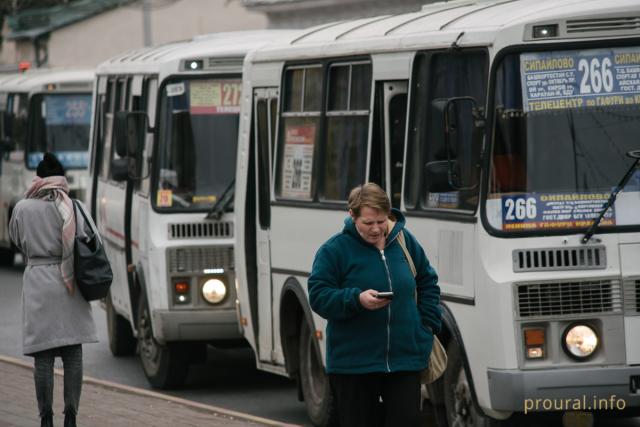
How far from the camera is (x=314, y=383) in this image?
11734mm

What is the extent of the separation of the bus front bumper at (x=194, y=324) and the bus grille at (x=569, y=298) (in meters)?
5.15

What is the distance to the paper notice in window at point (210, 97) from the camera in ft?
46.2

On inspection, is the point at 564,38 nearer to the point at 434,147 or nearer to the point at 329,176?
the point at 434,147

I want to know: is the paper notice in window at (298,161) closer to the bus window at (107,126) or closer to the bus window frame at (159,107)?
the bus window frame at (159,107)

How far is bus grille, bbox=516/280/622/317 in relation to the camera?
8.96 m

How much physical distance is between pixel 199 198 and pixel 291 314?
2250 mm

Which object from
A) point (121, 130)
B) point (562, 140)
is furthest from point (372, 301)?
point (121, 130)

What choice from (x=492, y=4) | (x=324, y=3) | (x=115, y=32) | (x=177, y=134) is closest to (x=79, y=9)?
(x=115, y=32)

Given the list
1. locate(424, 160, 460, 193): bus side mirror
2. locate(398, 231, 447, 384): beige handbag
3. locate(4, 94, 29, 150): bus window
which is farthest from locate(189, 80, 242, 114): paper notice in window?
locate(4, 94, 29, 150): bus window

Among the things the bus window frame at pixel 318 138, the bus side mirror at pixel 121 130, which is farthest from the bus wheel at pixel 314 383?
the bus side mirror at pixel 121 130

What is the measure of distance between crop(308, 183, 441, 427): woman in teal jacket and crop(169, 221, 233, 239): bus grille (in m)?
6.34

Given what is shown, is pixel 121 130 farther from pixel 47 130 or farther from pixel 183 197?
pixel 47 130

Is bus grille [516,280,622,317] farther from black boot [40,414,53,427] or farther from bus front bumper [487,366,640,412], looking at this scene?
black boot [40,414,53,427]

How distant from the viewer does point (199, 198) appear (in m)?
14.0
